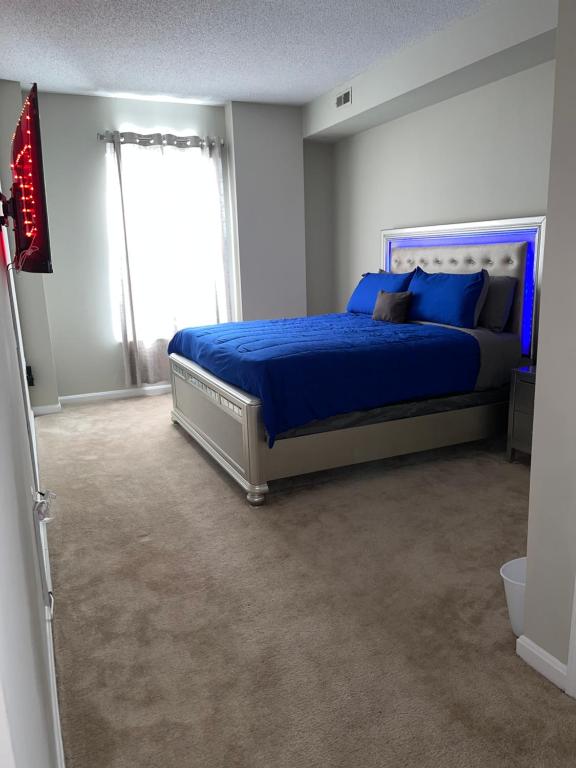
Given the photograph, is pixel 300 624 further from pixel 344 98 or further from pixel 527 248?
pixel 344 98

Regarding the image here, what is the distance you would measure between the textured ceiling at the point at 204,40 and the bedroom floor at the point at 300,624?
2686 millimetres

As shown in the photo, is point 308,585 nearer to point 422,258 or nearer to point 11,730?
point 11,730

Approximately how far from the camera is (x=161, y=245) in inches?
211

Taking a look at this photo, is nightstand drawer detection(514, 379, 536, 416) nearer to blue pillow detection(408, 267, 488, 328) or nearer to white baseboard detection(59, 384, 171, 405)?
Answer: blue pillow detection(408, 267, 488, 328)

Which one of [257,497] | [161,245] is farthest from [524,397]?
[161,245]

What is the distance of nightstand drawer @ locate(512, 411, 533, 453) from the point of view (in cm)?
338

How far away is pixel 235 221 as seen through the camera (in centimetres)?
551

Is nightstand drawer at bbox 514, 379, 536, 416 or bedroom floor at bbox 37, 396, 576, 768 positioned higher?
nightstand drawer at bbox 514, 379, 536, 416

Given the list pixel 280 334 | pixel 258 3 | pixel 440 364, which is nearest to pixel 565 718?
pixel 440 364

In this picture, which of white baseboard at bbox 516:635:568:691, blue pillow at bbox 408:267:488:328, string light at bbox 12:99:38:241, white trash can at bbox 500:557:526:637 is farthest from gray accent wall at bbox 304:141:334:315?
white baseboard at bbox 516:635:568:691

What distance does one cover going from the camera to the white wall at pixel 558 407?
157cm

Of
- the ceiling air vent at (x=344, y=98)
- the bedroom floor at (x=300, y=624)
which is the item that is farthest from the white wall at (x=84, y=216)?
the bedroom floor at (x=300, y=624)

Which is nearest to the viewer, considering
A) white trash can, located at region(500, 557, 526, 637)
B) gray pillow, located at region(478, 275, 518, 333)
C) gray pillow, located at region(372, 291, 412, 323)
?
white trash can, located at region(500, 557, 526, 637)

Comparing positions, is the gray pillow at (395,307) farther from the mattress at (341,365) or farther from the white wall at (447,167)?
the white wall at (447,167)
